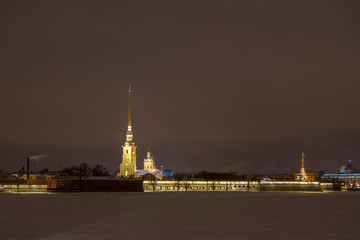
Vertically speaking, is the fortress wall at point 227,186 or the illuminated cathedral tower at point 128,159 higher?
the illuminated cathedral tower at point 128,159

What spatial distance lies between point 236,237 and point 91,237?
7.17m

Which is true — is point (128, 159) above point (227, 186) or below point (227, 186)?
above

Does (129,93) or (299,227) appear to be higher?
(129,93)

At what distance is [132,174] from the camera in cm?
16350

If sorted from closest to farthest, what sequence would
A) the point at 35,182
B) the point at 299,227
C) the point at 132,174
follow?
the point at 299,227 < the point at 35,182 < the point at 132,174

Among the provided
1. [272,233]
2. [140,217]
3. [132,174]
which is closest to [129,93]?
[132,174]

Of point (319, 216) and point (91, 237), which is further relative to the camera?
point (319, 216)

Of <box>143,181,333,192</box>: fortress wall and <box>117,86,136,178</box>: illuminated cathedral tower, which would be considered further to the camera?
Result: <box>117,86,136,178</box>: illuminated cathedral tower

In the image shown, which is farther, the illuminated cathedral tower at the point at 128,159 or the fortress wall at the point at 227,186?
the illuminated cathedral tower at the point at 128,159

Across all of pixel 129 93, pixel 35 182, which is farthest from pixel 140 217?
pixel 129 93

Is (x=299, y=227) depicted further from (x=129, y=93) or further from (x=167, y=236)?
(x=129, y=93)

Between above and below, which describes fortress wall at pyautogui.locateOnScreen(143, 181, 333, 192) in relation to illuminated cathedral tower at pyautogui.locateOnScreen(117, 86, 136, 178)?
below

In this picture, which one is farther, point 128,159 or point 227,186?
point 128,159

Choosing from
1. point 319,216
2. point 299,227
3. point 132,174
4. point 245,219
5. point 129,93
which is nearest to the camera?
point 299,227
